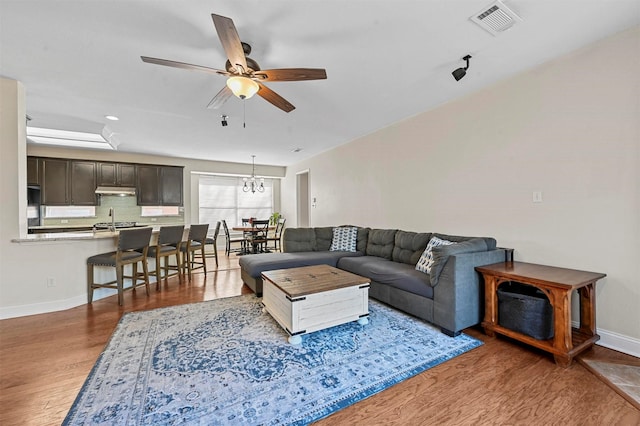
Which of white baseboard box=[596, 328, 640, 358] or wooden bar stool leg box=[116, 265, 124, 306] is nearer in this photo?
white baseboard box=[596, 328, 640, 358]

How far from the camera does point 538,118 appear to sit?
266cm

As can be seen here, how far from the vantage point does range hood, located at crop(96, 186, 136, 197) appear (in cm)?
565

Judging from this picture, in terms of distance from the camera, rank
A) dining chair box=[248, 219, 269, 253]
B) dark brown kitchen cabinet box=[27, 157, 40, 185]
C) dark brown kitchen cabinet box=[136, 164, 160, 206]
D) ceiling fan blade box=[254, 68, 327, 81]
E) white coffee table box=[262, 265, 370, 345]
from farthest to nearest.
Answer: dining chair box=[248, 219, 269, 253]
dark brown kitchen cabinet box=[136, 164, 160, 206]
dark brown kitchen cabinet box=[27, 157, 40, 185]
white coffee table box=[262, 265, 370, 345]
ceiling fan blade box=[254, 68, 327, 81]

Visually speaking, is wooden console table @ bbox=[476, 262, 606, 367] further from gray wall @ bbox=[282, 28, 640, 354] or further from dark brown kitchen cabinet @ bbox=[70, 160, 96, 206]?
dark brown kitchen cabinet @ bbox=[70, 160, 96, 206]

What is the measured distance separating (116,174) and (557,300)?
25.8 ft

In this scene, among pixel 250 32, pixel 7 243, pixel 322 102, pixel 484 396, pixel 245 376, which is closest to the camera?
pixel 484 396

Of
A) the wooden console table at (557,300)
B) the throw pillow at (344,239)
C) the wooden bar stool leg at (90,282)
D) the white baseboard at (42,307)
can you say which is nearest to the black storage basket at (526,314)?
the wooden console table at (557,300)

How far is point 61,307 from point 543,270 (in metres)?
5.30

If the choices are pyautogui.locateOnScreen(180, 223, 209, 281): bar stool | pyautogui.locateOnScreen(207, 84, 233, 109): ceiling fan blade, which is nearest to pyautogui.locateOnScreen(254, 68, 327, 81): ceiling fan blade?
pyautogui.locateOnScreen(207, 84, 233, 109): ceiling fan blade

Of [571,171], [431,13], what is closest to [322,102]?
[431,13]

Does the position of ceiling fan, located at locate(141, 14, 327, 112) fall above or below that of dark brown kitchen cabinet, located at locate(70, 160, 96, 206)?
above

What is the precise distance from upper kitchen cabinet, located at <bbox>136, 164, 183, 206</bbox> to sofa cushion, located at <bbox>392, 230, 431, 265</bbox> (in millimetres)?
5708

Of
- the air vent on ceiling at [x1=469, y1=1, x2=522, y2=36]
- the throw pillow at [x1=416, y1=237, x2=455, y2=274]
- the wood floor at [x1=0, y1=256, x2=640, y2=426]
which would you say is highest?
the air vent on ceiling at [x1=469, y1=1, x2=522, y2=36]

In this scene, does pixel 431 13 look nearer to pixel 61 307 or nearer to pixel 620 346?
pixel 620 346
